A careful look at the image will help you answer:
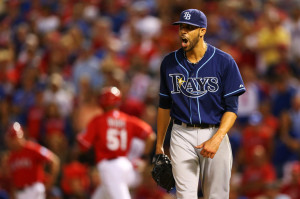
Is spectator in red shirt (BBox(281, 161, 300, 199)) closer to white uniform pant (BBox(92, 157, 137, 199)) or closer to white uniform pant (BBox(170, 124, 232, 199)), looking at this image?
white uniform pant (BBox(92, 157, 137, 199))

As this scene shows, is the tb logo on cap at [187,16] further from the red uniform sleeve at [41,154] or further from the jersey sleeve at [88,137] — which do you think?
the red uniform sleeve at [41,154]

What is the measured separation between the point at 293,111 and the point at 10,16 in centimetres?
970

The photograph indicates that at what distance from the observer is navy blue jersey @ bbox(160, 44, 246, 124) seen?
4906 millimetres

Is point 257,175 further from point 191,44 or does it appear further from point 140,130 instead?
point 191,44

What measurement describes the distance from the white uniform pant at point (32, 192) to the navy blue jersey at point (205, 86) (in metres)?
4.13

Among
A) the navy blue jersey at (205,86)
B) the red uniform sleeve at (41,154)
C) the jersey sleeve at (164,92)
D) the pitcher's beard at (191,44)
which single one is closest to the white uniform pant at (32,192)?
the red uniform sleeve at (41,154)

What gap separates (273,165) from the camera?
31.8 feet

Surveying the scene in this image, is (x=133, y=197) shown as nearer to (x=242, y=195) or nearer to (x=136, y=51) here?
(x=242, y=195)

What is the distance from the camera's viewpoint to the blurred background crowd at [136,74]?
965cm

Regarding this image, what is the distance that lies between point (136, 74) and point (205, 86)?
6809 mm

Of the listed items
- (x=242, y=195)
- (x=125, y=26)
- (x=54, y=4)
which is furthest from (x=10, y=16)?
(x=242, y=195)

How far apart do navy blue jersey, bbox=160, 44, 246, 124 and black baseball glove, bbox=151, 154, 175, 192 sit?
41 centimetres

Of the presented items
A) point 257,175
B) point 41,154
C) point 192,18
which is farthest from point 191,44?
point 257,175

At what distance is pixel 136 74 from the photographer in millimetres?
11664
